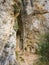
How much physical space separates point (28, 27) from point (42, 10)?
102 centimetres

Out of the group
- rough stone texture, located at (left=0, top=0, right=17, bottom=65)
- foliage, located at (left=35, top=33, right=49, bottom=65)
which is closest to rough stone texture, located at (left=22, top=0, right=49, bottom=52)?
foliage, located at (left=35, top=33, right=49, bottom=65)

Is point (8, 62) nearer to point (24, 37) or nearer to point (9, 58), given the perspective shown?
point (9, 58)

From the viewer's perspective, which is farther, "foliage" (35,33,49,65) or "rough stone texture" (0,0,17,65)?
"foliage" (35,33,49,65)

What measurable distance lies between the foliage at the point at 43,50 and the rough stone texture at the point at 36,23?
0.32 m

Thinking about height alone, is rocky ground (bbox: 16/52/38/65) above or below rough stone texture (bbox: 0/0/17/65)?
below

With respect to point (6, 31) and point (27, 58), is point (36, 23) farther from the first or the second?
point (6, 31)

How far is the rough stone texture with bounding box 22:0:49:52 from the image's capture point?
10.9m

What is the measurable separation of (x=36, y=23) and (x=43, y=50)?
153 cm

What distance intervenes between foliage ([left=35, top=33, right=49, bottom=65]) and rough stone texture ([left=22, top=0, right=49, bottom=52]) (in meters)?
0.32

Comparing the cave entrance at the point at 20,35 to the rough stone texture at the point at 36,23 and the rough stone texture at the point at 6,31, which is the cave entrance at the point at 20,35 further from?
the rough stone texture at the point at 6,31

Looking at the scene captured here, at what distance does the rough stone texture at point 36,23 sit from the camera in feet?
35.8

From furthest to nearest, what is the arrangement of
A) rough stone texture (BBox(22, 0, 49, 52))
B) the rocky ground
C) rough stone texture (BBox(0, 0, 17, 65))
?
rough stone texture (BBox(22, 0, 49, 52))
the rocky ground
rough stone texture (BBox(0, 0, 17, 65))

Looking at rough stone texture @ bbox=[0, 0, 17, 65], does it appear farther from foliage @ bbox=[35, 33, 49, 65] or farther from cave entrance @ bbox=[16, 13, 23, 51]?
foliage @ bbox=[35, 33, 49, 65]

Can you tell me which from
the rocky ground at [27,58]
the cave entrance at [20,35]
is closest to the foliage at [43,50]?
the rocky ground at [27,58]
